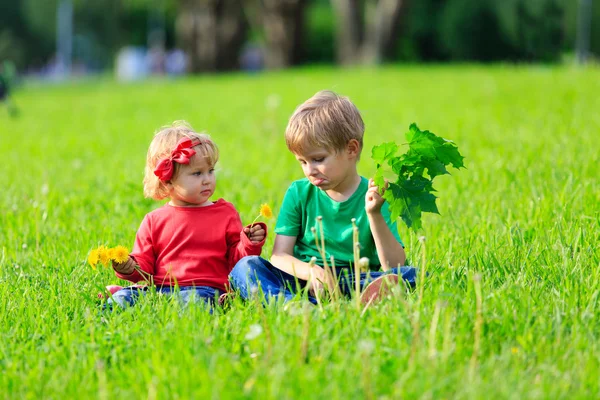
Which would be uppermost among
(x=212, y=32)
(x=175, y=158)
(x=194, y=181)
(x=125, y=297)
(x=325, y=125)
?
(x=212, y=32)

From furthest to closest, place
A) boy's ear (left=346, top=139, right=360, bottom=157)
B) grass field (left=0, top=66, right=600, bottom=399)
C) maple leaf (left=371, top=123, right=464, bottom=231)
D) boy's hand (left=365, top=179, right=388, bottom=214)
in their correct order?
boy's ear (left=346, top=139, right=360, bottom=157)
boy's hand (left=365, top=179, right=388, bottom=214)
maple leaf (left=371, top=123, right=464, bottom=231)
grass field (left=0, top=66, right=600, bottom=399)

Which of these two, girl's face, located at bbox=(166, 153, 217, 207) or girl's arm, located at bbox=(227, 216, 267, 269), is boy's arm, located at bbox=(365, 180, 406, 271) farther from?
girl's face, located at bbox=(166, 153, 217, 207)

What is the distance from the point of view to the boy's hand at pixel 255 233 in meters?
3.54

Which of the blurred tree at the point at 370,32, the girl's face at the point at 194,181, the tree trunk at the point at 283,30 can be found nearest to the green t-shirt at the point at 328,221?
the girl's face at the point at 194,181

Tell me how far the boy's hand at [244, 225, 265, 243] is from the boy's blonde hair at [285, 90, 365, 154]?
40 centimetres

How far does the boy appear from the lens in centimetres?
328

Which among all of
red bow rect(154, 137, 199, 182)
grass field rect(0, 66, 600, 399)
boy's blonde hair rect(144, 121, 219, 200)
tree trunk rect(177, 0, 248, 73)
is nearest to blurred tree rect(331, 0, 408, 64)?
tree trunk rect(177, 0, 248, 73)

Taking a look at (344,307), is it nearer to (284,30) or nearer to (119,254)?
(119,254)

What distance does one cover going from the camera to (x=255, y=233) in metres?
3.55

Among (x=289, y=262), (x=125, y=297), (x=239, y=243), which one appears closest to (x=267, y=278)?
(x=289, y=262)

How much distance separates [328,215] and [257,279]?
0.48 m

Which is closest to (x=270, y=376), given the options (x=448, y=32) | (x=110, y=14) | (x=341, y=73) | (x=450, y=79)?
(x=450, y=79)

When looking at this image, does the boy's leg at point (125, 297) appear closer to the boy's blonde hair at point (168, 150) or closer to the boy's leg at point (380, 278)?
the boy's blonde hair at point (168, 150)

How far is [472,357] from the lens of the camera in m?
2.46
